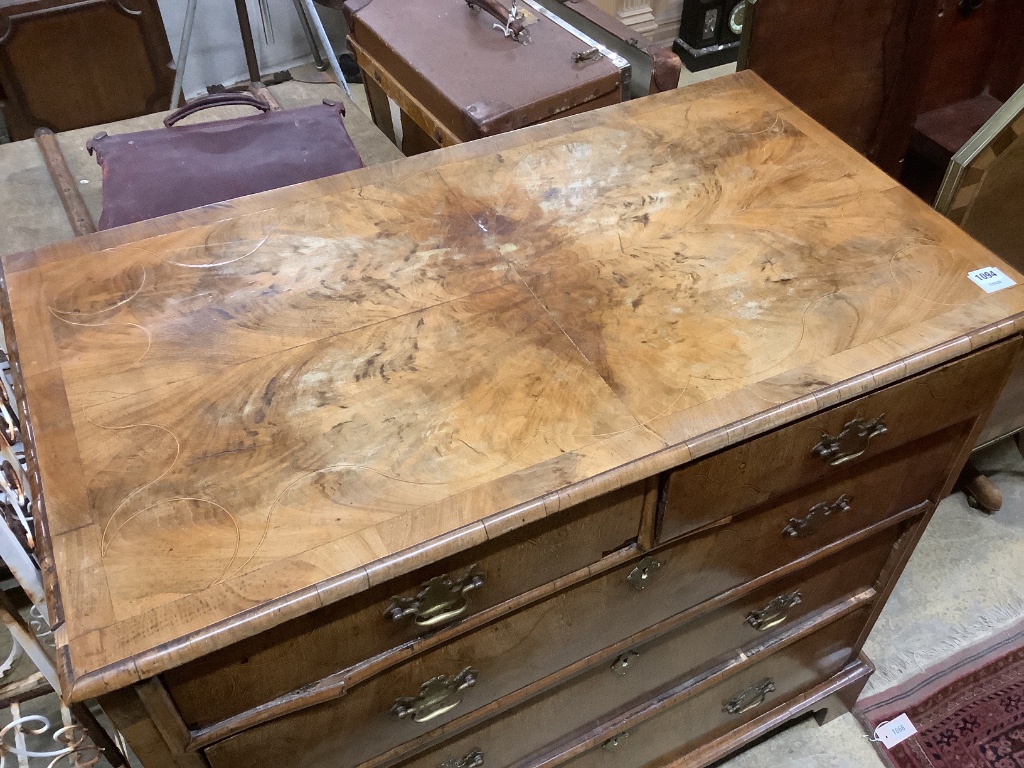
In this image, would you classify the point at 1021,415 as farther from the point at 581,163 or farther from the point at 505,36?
the point at 505,36

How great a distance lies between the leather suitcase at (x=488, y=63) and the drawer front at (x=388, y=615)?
2.77 feet

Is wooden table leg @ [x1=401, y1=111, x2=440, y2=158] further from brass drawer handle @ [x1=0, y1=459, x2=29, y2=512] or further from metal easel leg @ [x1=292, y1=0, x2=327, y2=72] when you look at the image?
metal easel leg @ [x1=292, y1=0, x2=327, y2=72]

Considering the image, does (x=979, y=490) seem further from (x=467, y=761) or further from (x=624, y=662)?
(x=467, y=761)

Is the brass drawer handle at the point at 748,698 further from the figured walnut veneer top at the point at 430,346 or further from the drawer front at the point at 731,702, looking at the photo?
the figured walnut veneer top at the point at 430,346

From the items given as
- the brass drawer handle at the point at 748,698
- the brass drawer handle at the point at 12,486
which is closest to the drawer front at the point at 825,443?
the brass drawer handle at the point at 748,698

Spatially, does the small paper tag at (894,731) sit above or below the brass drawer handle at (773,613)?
below

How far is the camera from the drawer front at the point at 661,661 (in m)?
1.08

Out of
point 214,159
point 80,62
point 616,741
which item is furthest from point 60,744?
point 80,62

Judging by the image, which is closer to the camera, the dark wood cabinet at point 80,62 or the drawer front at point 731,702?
Answer: the drawer front at point 731,702

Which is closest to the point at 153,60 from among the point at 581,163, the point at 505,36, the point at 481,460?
the point at 505,36

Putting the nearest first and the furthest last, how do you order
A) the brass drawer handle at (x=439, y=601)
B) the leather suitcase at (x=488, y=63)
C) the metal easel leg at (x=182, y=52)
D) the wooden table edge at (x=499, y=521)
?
the wooden table edge at (x=499, y=521), the brass drawer handle at (x=439, y=601), the leather suitcase at (x=488, y=63), the metal easel leg at (x=182, y=52)

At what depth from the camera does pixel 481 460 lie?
78 cm

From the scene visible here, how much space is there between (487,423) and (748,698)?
842 mm

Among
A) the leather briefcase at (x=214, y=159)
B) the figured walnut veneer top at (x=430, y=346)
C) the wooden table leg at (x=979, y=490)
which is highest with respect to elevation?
the figured walnut veneer top at (x=430, y=346)
